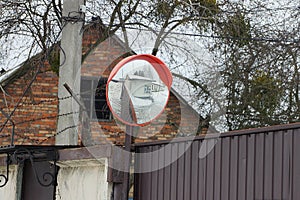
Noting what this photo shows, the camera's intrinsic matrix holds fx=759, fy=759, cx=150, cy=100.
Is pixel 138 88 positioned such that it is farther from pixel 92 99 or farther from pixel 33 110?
pixel 33 110

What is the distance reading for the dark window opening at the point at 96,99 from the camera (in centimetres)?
1171

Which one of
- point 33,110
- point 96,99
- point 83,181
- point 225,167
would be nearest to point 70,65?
point 83,181

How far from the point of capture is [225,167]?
532 cm

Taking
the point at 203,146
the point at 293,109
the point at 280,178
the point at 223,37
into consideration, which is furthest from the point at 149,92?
the point at 293,109

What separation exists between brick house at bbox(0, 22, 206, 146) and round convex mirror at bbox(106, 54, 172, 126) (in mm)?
5167

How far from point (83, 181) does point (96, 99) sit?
555 centimetres

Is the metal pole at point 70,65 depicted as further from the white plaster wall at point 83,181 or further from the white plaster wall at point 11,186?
the white plaster wall at point 83,181

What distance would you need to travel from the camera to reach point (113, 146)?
5969 millimetres

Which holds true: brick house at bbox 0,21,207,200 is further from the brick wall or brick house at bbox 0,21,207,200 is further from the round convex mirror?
the round convex mirror

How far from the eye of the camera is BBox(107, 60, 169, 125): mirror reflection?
578 centimetres

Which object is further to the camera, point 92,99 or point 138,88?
point 92,99

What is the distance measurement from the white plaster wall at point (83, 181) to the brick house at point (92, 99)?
399 cm

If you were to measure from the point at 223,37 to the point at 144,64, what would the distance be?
6106 mm

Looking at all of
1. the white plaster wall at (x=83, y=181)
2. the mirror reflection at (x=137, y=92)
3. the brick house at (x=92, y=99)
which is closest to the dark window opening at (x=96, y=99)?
the brick house at (x=92, y=99)
